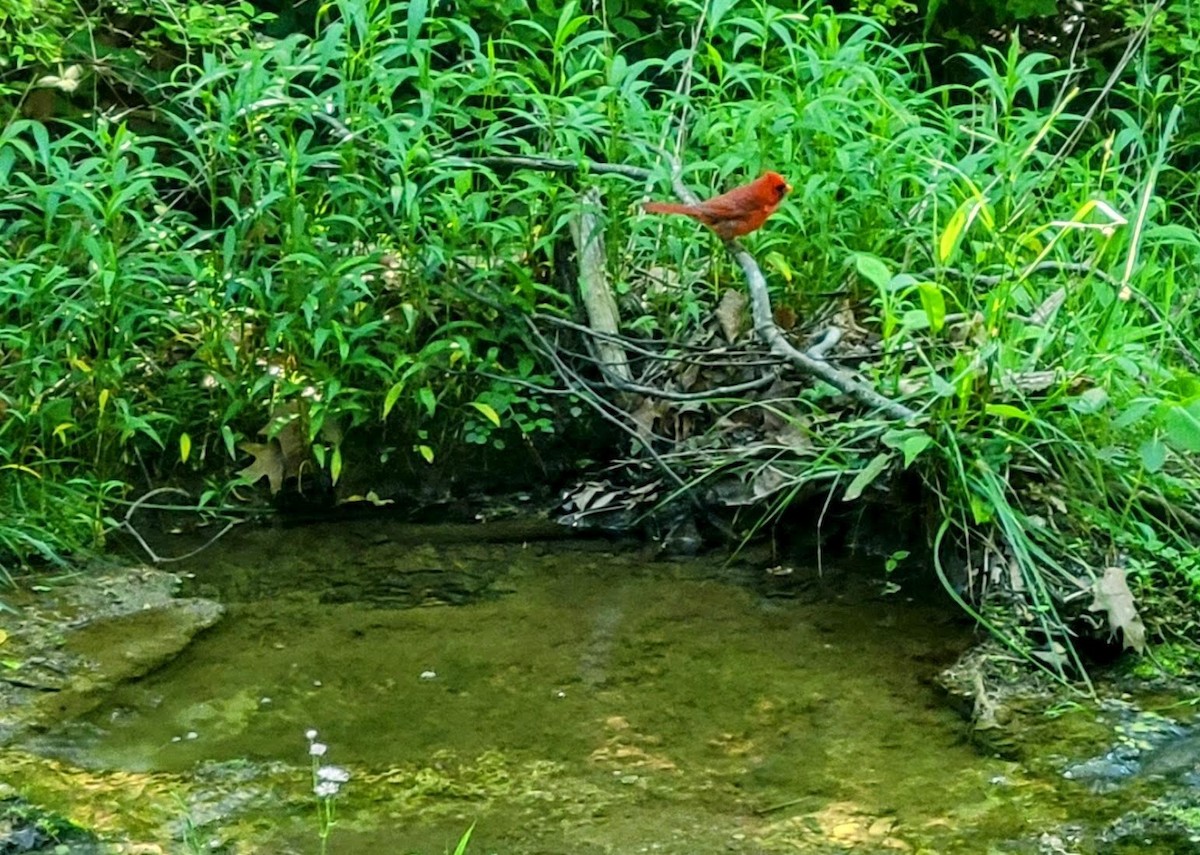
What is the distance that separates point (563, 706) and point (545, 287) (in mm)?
1489

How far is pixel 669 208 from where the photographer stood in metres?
3.44

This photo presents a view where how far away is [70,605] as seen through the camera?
109 inches

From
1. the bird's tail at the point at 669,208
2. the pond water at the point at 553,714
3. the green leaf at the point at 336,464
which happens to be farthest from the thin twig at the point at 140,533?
the bird's tail at the point at 669,208

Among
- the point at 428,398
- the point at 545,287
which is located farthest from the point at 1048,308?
the point at 428,398

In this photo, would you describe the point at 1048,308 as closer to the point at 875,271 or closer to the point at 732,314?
the point at 875,271

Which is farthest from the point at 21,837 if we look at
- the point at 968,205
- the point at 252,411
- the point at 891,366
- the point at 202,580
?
the point at 968,205

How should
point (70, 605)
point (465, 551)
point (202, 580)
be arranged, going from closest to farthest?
point (70, 605) < point (202, 580) < point (465, 551)

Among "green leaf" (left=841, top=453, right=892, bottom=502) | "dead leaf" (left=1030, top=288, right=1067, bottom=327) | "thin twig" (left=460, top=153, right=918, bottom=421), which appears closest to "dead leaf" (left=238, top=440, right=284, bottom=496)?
"thin twig" (left=460, top=153, right=918, bottom=421)

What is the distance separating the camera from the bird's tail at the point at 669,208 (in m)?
3.41

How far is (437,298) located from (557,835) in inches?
76.2

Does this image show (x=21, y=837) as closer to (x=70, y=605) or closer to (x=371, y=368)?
(x=70, y=605)

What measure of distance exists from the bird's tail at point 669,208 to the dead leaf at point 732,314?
0.94ft

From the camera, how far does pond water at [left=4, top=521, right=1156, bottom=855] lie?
2002mm

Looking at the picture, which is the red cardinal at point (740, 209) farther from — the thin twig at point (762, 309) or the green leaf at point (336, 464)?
the green leaf at point (336, 464)
